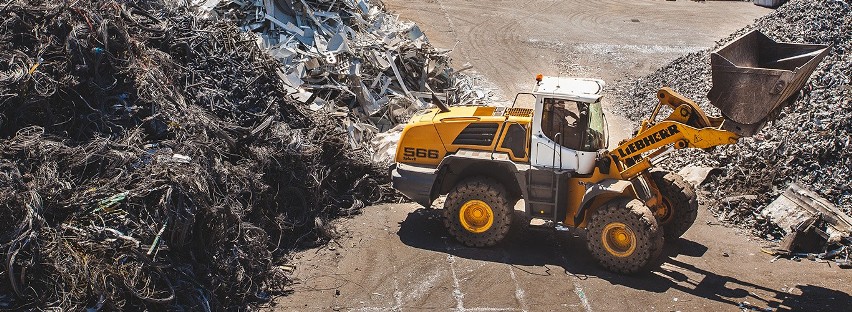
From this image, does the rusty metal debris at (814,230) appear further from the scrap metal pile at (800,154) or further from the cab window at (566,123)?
the cab window at (566,123)

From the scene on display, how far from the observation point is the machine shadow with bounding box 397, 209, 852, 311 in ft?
33.8

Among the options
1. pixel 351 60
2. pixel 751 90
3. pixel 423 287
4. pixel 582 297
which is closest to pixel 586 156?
pixel 582 297

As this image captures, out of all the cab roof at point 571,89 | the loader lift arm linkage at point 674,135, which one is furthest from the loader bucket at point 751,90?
the cab roof at point 571,89

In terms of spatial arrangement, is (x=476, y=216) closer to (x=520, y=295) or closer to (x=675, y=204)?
(x=520, y=295)

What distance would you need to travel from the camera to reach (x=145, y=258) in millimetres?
8938

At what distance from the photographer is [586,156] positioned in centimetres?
1097

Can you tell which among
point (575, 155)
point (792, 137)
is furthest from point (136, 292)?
point (792, 137)

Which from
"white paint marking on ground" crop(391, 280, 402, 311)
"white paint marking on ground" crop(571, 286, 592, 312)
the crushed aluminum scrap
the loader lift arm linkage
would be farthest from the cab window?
the crushed aluminum scrap

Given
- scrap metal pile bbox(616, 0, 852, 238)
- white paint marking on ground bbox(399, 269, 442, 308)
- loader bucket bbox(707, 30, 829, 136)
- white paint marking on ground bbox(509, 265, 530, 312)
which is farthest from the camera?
scrap metal pile bbox(616, 0, 852, 238)

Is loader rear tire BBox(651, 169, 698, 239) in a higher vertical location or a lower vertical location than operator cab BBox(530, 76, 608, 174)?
lower

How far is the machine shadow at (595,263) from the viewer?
33.8ft

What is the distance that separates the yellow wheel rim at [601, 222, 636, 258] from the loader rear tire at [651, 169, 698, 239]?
3.61 ft

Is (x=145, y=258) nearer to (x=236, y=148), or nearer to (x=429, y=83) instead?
(x=236, y=148)

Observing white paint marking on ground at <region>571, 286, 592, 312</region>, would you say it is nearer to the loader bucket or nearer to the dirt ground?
the dirt ground
